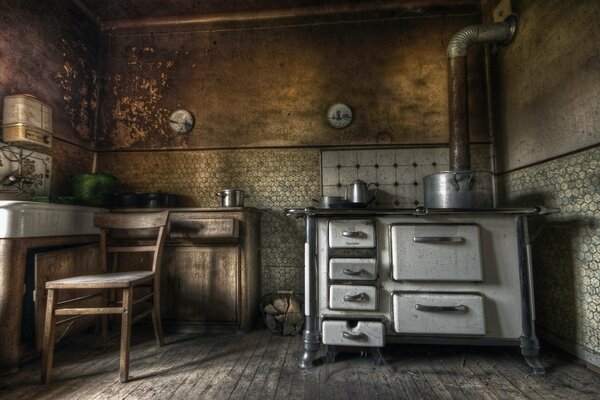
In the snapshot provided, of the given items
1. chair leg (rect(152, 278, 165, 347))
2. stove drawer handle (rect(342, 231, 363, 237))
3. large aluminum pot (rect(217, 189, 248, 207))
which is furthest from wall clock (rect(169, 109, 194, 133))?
stove drawer handle (rect(342, 231, 363, 237))

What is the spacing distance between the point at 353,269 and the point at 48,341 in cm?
175

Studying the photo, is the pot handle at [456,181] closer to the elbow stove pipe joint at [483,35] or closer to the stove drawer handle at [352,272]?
the stove drawer handle at [352,272]

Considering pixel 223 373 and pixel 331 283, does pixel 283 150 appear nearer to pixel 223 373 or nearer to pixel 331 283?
pixel 331 283

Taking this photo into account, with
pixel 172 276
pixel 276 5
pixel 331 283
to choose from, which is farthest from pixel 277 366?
pixel 276 5

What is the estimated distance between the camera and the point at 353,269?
5.36ft

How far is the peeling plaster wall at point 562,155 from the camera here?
1.57 metres

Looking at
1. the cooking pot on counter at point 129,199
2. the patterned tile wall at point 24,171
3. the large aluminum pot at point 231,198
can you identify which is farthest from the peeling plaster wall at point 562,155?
the patterned tile wall at point 24,171

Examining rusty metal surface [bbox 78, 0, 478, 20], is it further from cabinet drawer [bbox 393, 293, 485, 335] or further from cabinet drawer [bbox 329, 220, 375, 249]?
cabinet drawer [bbox 393, 293, 485, 335]

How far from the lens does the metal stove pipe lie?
227cm

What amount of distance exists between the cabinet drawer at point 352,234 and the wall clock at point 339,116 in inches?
52.6

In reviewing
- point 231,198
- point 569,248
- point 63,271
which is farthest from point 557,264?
point 63,271

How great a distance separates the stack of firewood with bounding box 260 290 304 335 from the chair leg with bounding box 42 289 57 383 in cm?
131

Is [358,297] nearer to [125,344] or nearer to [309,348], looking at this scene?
[309,348]

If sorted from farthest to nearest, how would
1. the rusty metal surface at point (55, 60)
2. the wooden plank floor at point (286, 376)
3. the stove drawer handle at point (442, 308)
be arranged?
the rusty metal surface at point (55, 60), the stove drawer handle at point (442, 308), the wooden plank floor at point (286, 376)
